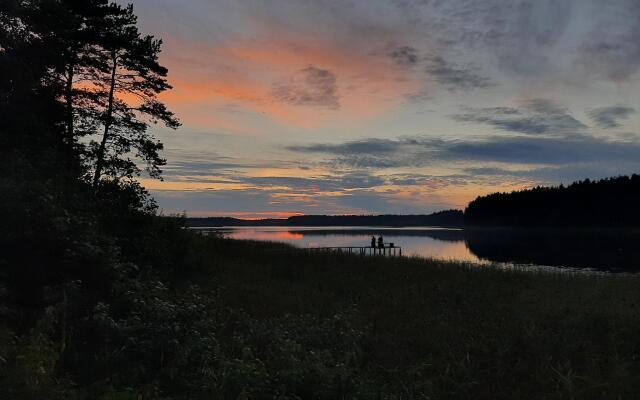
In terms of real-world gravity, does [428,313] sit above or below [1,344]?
below

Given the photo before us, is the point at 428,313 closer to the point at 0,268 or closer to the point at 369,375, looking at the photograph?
the point at 369,375

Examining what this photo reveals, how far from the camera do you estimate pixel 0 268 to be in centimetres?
855

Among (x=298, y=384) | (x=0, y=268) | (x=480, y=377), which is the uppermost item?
(x=0, y=268)

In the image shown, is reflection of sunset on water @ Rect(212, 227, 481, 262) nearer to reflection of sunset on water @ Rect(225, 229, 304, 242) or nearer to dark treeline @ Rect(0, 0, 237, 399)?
reflection of sunset on water @ Rect(225, 229, 304, 242)

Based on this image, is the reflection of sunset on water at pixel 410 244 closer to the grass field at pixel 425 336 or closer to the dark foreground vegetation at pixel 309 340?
the grass field at pixel 425 336

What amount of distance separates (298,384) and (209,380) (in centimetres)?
163

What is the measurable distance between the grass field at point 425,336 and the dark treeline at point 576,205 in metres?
129

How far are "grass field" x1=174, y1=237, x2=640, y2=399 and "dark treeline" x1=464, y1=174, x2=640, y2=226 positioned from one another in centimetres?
12890

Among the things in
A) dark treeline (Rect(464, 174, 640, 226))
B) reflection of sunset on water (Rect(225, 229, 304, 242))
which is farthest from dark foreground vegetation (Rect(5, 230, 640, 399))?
dark treeline (Rect(464, 174, 640, 226))

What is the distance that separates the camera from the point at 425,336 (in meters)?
12.4

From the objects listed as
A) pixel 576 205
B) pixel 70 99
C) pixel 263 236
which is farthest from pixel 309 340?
pixel 576 205

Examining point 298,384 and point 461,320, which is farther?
point 461,320

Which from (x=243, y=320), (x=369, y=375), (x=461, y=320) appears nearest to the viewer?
(x=369, y=375)

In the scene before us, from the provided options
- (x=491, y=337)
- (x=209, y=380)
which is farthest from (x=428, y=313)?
(x=209, y=380)
